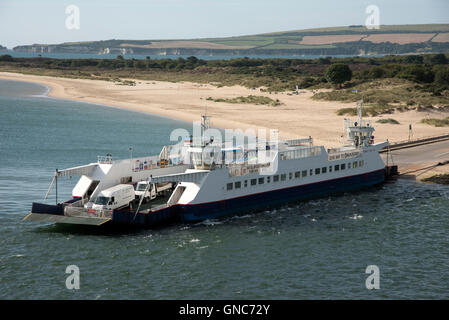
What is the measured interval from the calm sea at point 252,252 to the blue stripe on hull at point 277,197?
0.93 metres

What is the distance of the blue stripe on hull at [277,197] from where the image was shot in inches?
1861

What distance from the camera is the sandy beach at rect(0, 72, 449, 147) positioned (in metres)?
93.4

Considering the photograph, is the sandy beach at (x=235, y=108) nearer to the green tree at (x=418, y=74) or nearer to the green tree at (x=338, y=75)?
the green tree at (x=338, y=75)

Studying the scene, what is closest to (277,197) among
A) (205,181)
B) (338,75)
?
(205,181)

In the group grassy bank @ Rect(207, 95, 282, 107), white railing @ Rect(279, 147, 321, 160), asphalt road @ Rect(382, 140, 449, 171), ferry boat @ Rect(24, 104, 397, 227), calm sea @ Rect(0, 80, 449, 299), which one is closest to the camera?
calm sea @ Rect(0, 80, 449, 299)

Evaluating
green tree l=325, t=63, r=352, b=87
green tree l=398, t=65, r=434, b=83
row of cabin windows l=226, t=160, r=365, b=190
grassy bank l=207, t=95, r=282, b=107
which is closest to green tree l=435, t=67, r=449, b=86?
green tree l=398, t=65, r=434, b=83

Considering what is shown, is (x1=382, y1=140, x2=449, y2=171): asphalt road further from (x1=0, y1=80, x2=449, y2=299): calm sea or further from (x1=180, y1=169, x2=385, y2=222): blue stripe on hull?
(x1=0, y1=80, x2=449, y2=299): calm sea

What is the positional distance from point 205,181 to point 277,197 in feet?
29.7

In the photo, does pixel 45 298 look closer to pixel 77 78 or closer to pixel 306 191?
pixel 306 191

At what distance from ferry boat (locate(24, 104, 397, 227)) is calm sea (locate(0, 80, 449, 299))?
129 cm

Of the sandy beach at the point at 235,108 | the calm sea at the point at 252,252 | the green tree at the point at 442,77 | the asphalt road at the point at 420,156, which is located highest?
the green tree at the point at 442,77

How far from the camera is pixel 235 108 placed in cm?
11981

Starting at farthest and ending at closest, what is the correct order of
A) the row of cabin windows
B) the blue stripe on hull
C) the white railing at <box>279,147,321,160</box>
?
the white railing at <box>279,147,321,160</box>
the row of cabin windows
the blue stripe on hull

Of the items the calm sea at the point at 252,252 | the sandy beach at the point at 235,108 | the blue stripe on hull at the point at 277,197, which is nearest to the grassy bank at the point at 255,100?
the sandy beach at the point at 235,108
